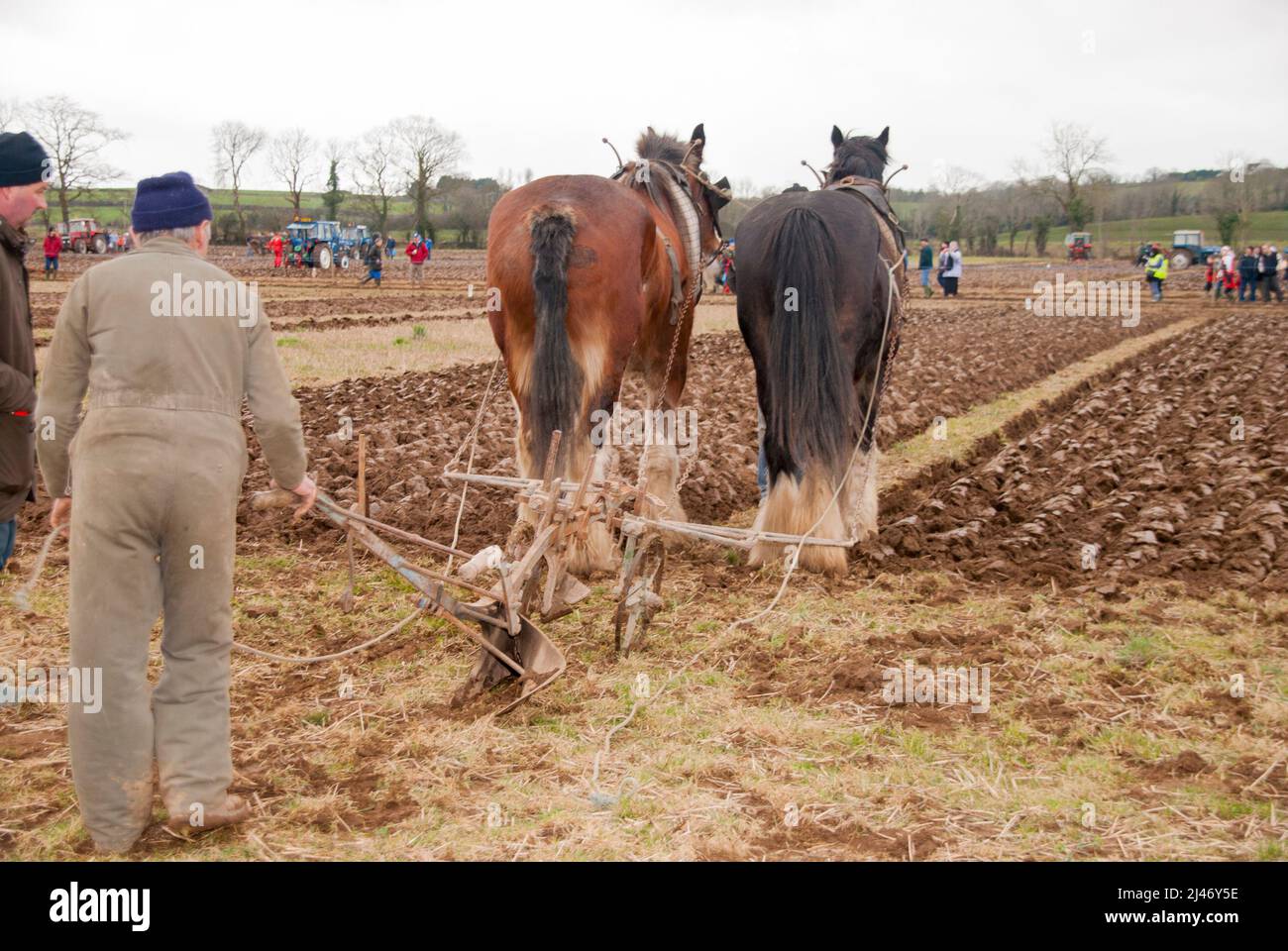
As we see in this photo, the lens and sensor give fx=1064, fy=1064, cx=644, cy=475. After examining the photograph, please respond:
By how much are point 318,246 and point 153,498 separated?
1649 inches

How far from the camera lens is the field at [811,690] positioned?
3307mm

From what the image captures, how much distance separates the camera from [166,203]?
130 inches

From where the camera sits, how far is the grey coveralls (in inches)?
122

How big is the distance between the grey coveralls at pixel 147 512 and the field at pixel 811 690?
274 millimetres

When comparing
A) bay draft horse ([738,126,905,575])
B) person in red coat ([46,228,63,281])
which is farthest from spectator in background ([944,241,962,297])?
bay draft horse ([738,126,905,575])

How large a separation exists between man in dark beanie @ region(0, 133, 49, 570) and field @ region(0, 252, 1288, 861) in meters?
0.97

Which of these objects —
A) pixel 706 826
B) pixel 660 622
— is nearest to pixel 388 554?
pixel 706 826

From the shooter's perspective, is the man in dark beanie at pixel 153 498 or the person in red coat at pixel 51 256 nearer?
the man in dark beanie at pixel 153 498

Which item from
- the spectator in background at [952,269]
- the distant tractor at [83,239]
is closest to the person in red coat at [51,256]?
the distant tractor at [83,239]

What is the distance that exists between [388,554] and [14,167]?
6.04 ft

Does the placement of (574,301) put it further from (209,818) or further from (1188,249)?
(1188,249)

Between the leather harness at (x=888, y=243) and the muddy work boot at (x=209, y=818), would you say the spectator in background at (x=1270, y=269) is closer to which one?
the leather harness at (x=888, y=243)
